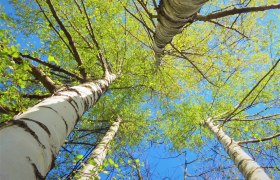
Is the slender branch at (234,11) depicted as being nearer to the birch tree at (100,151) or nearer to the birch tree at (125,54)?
the birch tree at (125,54)

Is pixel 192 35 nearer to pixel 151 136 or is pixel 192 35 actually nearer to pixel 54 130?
pixel 151 136

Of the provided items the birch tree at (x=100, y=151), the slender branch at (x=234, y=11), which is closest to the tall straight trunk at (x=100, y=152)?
the birch tree at (x=100, y=151)

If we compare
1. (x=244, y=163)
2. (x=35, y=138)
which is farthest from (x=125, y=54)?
(x=35, y=138)

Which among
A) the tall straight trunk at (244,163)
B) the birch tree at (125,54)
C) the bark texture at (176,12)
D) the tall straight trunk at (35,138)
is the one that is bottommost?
the tall straight trunk at (35,138)

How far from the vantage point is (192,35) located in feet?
26.7

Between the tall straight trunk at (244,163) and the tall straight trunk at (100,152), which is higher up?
the tall straight trunk at (100,152)

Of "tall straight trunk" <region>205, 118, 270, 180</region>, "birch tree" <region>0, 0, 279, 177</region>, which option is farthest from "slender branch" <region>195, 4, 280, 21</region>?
"tall straight trunk" <region>205, 118, 270, 180</region>

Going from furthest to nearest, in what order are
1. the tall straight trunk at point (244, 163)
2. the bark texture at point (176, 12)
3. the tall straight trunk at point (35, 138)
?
the tall straight trunk at point (244, 163)
the bark texture at point (176, 12)
the tall straight trunk at point (35, 138)

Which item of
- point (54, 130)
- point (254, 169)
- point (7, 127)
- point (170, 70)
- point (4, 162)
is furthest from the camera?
point (170, 70)

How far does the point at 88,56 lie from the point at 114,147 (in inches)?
110

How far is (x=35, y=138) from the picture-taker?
145 cm

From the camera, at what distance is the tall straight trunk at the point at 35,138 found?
1.15 metres

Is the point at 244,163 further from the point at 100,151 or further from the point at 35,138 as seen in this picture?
the point at 35,138

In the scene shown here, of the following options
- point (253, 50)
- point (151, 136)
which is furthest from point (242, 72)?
point (151, 136)
